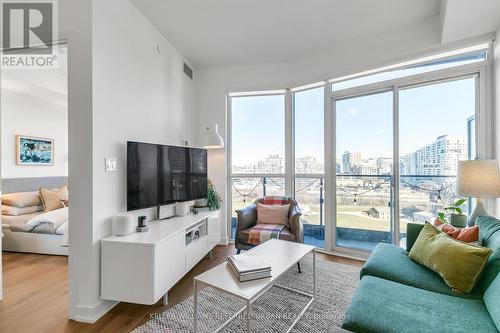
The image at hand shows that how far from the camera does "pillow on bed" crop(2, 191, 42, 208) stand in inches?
154

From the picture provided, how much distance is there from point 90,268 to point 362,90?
3663mm

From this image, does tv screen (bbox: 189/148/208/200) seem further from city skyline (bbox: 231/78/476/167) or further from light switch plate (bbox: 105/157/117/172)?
light switch plate (bbox: 105/157/117/172)

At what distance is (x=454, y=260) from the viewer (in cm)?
169

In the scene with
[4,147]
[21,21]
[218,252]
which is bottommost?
[218,252]

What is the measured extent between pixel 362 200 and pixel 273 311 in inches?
81.9

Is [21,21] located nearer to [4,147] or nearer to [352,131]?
[4,147]

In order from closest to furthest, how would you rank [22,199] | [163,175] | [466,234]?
1. [466,234]
2. [163,175]
3. [22,199]

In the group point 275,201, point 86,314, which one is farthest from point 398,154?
point 86,314

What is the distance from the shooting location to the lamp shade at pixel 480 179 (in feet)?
7.07

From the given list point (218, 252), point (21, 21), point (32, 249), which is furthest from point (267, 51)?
point (32, 249)

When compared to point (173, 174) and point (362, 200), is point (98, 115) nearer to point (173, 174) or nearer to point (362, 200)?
point (173, 174)

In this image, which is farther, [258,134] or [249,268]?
[258,134]

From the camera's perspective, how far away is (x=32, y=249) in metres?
3.52

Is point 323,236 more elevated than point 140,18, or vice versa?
point 140,18
